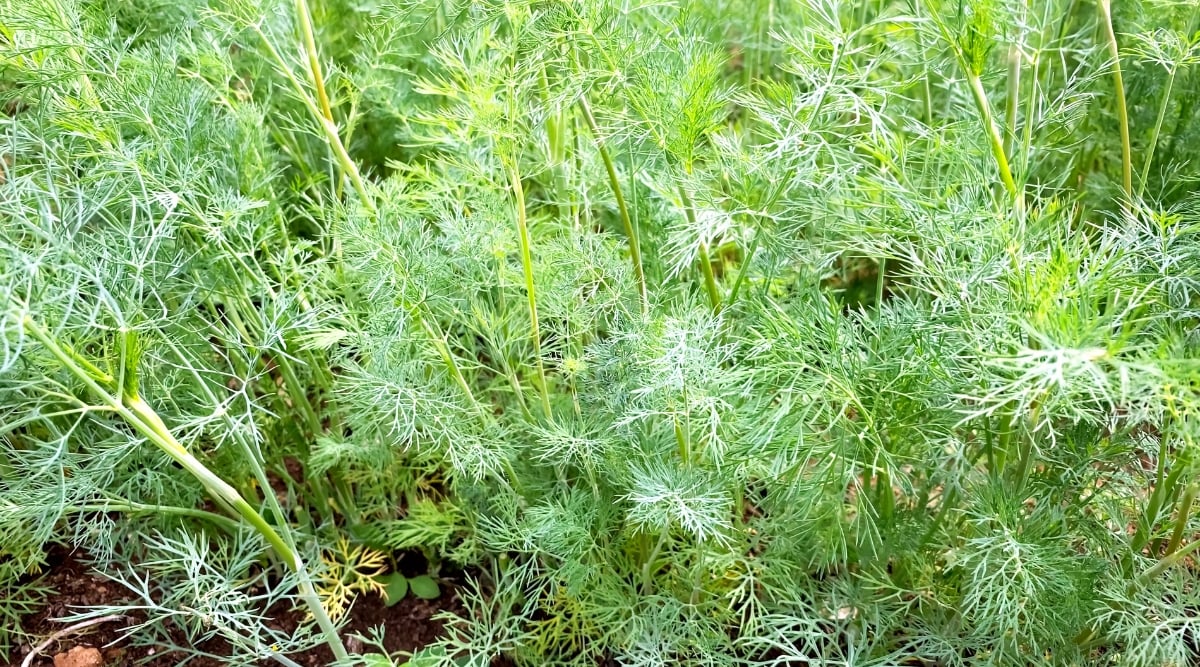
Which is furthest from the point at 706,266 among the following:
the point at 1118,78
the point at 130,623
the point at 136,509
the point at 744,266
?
the point at 130,623

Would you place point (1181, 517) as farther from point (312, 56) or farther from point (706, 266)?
point (312, 56)

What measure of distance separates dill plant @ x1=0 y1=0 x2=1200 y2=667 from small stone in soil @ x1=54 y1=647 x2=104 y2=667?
0.29 ft

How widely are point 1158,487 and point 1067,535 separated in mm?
121

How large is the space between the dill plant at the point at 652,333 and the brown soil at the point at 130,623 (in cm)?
6

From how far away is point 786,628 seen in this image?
3.83 feet

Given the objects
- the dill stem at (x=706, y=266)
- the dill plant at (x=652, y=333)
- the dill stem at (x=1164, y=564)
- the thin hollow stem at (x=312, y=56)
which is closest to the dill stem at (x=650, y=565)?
the dill plant at (x=652, y=333)

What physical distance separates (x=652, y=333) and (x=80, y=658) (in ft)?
3.34

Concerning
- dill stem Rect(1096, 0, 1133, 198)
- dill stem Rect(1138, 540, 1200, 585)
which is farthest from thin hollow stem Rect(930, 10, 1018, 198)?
dill stem Rect(1138, 540, 1200, 585)

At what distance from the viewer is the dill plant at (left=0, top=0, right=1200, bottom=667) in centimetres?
100

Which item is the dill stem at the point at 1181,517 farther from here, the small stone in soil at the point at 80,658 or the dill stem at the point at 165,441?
the small stone in soil at the point at 80,658

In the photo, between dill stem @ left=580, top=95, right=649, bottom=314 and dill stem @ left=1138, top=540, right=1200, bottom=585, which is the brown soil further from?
dill stem @ left=1138, top=540, right=1200, bottom=585

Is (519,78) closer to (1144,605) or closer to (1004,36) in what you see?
(1004,36)

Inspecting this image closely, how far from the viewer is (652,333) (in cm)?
112

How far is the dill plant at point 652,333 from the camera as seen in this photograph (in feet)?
3.29
